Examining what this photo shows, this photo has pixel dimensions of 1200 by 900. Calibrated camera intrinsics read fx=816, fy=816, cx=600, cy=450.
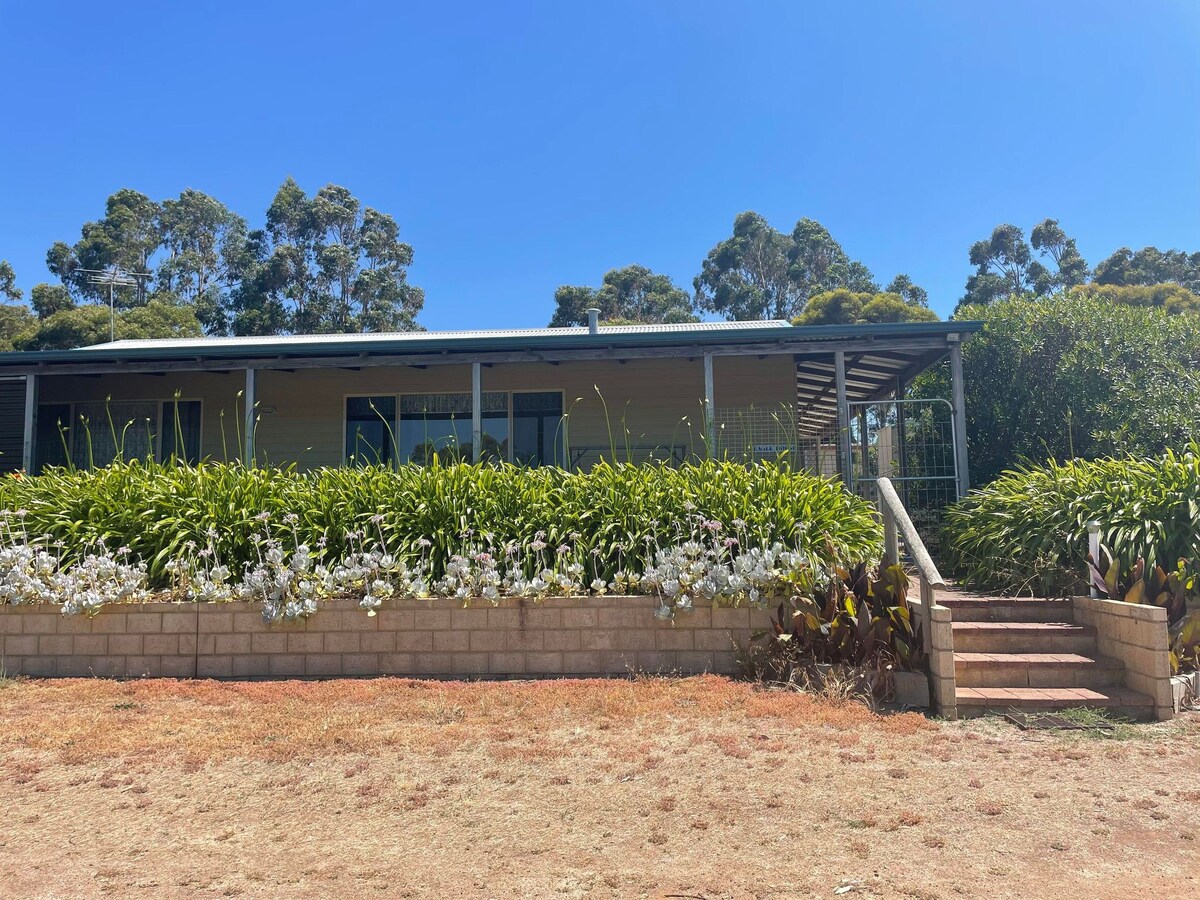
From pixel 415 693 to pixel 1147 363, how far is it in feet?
35.6

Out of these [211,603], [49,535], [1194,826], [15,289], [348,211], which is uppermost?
[348,211]

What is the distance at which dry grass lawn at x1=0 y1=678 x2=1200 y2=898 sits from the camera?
288cm

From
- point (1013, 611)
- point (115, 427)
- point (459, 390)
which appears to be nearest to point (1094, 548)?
point (1013, 611)

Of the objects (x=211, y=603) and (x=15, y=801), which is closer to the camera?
(x=15, y=801)

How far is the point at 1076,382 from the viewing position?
11.1m

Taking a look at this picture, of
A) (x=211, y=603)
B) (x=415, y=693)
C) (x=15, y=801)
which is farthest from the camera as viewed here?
(x=211, y=603)

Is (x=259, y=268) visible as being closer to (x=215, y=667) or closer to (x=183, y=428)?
(x=183, y=428)

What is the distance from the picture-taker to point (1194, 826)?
129 inches

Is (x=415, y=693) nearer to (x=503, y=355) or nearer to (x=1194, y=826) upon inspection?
(x=1194, y=826)

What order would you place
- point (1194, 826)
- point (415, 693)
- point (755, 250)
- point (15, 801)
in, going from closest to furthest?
point (1194, 826)
point (15, 801)
point (415, 693)
point (755, 250)

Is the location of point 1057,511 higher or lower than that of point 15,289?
lower

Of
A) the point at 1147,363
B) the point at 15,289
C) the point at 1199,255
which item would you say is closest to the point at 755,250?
the point at 1199,255

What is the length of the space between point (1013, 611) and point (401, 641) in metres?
4.40

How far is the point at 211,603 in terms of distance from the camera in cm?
590
